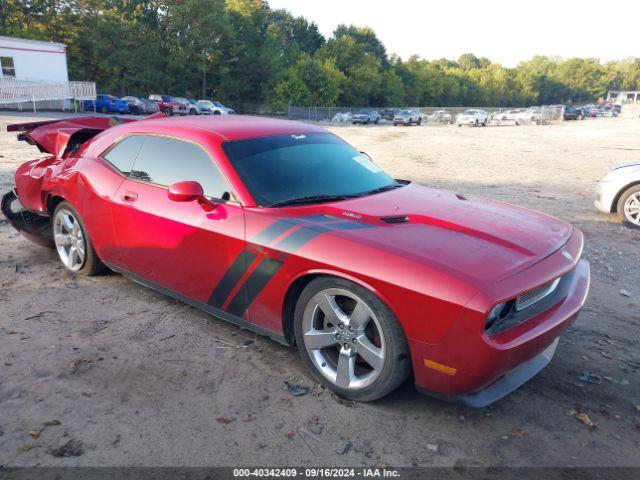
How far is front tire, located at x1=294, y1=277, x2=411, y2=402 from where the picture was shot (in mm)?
2704

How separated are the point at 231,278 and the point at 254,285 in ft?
0.70

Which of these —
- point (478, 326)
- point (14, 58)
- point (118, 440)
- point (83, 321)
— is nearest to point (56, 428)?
point (118, 440)

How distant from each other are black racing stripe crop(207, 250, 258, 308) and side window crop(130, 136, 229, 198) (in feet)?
1.64

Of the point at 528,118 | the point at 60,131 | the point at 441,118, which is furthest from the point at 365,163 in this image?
the point at 528,118

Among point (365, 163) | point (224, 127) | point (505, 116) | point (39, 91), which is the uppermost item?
point (39, 91)

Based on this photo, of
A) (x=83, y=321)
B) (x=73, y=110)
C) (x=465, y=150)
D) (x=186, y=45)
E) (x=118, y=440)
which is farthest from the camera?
(x=186, y=45)

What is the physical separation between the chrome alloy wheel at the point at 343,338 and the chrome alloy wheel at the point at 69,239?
8.97 ft

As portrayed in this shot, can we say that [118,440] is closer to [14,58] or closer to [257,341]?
[257,341]

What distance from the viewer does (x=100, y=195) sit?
14.0 ft

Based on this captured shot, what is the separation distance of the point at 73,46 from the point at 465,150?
44.3m

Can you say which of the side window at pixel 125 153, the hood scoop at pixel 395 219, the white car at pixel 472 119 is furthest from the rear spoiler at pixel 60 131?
the white car at pixel 472 119

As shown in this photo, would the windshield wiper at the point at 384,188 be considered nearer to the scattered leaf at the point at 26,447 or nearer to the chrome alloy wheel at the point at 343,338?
the chrome alloy wheel at the point at 343,338

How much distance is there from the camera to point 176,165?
3830mm

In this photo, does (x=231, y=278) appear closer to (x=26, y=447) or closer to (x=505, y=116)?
(x=26, y=447)
